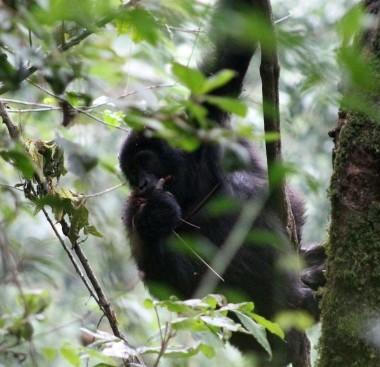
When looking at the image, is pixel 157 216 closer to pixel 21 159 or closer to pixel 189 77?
pixel 21 159

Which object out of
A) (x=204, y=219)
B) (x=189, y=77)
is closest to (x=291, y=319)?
(x=204, y=219)

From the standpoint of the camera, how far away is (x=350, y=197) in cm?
224

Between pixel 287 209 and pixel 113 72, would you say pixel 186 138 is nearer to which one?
pixel 113 72

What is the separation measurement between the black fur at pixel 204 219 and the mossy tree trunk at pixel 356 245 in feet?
4.45

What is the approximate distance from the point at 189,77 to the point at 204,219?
3.24 m

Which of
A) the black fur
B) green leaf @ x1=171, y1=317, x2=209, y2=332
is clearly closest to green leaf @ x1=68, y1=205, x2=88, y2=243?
green leaf @ x1=171, y1=317, x2=209, y2=332

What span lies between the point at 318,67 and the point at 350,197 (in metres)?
1.34

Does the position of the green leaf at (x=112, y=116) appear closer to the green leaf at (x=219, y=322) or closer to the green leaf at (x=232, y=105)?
the green leaf at (x=219, y=322)

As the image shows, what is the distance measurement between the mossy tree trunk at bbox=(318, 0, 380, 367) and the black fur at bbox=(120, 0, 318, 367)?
4.45ft

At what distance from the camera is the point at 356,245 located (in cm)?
216

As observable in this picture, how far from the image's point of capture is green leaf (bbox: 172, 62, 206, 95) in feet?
3.13

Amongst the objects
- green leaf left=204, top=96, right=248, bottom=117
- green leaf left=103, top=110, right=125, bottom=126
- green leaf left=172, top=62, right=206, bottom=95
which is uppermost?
green leaf left=172, top=62, right=206, bottom=95

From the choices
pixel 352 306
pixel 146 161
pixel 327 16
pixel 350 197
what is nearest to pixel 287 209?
pixel 350 197

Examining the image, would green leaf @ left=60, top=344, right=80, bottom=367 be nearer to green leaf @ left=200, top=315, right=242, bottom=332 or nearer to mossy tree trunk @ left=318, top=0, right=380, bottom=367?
green leaf @ left=200, top=315, right=242, bottom=332
